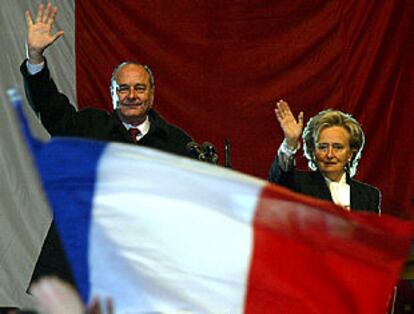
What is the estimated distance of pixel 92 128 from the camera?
3557 mm

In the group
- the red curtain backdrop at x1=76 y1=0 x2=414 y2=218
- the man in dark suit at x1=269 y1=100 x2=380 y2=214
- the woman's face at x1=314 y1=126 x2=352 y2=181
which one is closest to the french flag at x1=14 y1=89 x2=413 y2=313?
the man in dark suit at x1=269 y1=100 x2=380 y2=214

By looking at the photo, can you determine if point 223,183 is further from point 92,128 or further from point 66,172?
point 92,128

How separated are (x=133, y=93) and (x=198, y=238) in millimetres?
1595

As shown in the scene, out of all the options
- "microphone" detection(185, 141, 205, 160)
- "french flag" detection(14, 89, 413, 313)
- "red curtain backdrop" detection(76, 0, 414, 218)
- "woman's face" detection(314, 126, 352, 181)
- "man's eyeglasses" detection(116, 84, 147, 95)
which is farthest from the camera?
"red curtain backdrop" detection(76, 0, 414, 218)

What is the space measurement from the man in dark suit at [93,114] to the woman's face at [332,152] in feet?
1.53

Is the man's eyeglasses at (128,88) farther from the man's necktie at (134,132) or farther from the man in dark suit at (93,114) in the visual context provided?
the man's necktie at (134,132)

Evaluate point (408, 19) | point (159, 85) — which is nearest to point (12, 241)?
point (159, 85)

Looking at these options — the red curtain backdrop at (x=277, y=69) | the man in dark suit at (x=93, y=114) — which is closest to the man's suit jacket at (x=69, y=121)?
the man in dark suit at (x=93, y=114)

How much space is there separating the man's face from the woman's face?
573 millimetres

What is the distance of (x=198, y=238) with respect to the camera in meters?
2.10

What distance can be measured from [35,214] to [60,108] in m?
1.43

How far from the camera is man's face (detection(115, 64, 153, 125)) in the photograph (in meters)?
3.62

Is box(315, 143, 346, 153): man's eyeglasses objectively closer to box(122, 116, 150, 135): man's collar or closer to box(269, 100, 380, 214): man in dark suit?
box(269, 100, 380, 214): man in dark suit

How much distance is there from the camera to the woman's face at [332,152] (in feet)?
12.5
